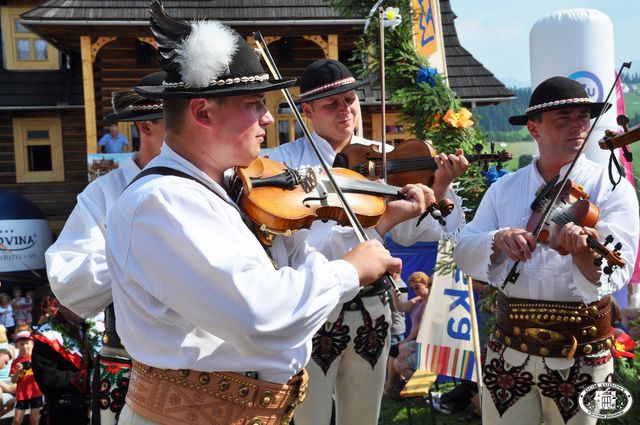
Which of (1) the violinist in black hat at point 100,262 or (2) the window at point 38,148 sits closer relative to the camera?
(1) the violinist in black hat at point 100,262

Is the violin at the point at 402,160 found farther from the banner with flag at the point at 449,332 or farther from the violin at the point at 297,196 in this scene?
the banner with flag at the point at 449,332

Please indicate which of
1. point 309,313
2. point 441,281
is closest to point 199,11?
point 441,281

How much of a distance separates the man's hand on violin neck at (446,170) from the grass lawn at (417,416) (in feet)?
10.5

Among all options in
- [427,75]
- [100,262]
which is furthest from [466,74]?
[100,262]

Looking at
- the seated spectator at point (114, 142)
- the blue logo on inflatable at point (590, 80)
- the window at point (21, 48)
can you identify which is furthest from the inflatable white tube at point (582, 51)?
the window at point (21, 48)

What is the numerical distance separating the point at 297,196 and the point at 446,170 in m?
0.89

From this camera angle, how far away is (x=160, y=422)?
1827mm

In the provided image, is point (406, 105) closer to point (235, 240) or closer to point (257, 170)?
point (257, 170)

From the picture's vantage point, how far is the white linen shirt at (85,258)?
2791 mm

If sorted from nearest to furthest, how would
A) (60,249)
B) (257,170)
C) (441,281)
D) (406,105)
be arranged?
1. (257,170)
2. (60,249)
3. (406,105)
4. (441,281)

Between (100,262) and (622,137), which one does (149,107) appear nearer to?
(100,262)

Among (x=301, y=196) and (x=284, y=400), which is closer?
(x=284, y=400)

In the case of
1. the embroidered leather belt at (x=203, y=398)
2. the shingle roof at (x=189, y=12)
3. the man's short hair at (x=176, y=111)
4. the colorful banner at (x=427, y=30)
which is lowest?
the embroidered leather belt at (x=203, y=398)

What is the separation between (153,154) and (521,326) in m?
1.80
